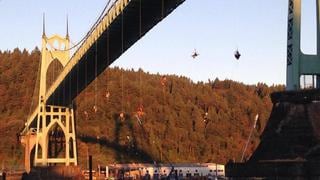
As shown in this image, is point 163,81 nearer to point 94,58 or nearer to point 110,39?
point 94,58

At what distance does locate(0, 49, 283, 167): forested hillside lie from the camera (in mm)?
114438

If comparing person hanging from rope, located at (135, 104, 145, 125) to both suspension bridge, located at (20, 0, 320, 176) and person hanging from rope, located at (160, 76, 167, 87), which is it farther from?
suspension bridge, located at (20, 0, 320, 176)

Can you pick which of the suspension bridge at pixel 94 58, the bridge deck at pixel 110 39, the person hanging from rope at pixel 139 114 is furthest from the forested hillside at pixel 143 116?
the bridge deck at pixel 110 39

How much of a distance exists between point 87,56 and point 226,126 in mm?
90052

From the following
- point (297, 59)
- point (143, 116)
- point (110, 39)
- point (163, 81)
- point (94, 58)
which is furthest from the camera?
point (163, 81)

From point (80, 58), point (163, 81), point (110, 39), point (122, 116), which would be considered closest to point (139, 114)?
point (122, 116)

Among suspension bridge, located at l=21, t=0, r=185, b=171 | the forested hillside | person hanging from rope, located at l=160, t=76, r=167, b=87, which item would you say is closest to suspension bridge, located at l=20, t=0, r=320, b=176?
suspension bridge, located at l=21, t=0, r=185, b=171

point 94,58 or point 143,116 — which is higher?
point 94,58

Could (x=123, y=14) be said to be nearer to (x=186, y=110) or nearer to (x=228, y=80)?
(x=186, y=110)

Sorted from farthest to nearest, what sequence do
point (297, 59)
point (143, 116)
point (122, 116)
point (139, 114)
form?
point (143, 116)
point (139, 114)
point (122, 116)
point (297, 59)

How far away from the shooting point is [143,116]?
130 m

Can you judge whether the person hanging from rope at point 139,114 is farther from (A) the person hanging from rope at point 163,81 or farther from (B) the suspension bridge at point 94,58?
(B) the suspension bridge at point 94,58

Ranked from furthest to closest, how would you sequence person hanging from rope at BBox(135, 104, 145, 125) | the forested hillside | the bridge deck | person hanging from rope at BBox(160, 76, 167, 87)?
person hanging from rope at BBox(160, 76, 167, 87)
person hanging from rope at BBox(135, 104, 145, 125)
the forested hillside
the bridge deck

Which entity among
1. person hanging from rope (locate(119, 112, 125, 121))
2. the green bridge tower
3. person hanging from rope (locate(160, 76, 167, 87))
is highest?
person hanging from rope (locate(160, 76, 167, 87))
